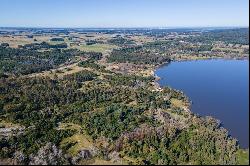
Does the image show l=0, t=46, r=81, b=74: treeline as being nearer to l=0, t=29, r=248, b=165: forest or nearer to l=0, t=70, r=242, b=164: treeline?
l=0, t=29, r=248, b=165: forest

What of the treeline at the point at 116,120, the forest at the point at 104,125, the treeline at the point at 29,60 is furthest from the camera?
the treeline at the point at 29,60

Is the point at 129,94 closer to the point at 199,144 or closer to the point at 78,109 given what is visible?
the point at 78,109

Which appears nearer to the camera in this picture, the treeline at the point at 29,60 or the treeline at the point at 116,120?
the treeline at the point at 116,120

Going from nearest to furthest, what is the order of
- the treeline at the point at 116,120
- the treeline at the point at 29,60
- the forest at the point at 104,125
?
1. the forest at the point at 104,125
2. the treeline at the point at 116,120
3. the treeline at the point at 29,60

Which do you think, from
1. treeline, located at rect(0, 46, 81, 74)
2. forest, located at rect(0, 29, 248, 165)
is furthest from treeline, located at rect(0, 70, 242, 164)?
treeline, located at rect(0, 46, 81, 74)

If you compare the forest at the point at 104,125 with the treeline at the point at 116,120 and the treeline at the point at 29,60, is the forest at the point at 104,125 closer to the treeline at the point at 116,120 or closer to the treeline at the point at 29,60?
the treeline at the point at 116,120

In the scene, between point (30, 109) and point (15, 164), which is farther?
point (30, 109)

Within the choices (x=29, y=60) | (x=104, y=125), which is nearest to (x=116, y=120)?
(x=104, y=125)

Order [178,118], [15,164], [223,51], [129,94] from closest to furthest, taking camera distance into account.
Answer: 1. [15,164]
2. [178,118]
3. [129,94]
4. [223,51]

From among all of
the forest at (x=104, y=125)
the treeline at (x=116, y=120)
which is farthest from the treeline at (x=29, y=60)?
the treeline at (x=116, y=120)

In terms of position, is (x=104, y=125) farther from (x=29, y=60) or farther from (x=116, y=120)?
(x=29, y=60)

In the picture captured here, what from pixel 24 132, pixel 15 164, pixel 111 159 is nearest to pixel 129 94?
pixel 24 132
